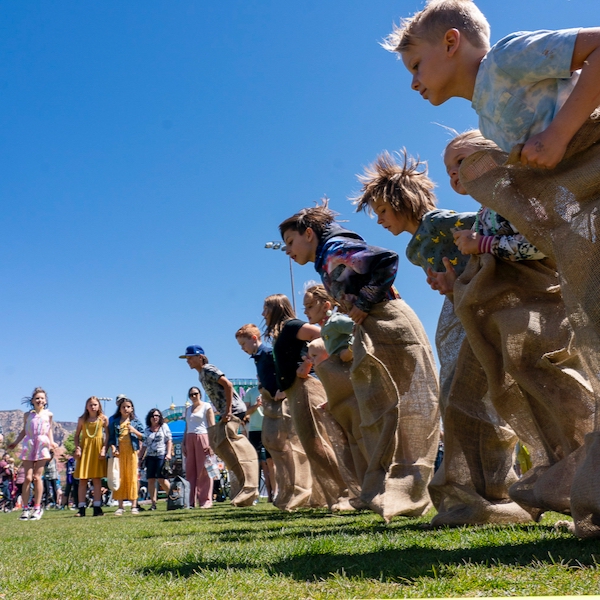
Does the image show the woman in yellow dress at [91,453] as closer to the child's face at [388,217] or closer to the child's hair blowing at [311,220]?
the child's hair blowing at [311,220]

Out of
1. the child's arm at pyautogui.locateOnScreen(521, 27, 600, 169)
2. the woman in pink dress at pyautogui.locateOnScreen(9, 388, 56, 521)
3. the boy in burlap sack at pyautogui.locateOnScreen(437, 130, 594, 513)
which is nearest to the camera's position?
the child's arm at pyautogui.locateOnScreen(521, 27, 600, 169)

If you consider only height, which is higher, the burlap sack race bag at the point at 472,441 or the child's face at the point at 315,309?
the child's face at the point at 315,309

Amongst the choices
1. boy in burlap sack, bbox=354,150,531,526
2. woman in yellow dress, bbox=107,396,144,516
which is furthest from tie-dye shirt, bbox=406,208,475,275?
woman in yellow dress, bbox=107,396,144,516

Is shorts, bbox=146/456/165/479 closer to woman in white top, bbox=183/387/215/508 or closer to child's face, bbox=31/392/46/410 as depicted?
woman in white top, bbox=183/387/215/508

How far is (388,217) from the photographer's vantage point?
196 inches

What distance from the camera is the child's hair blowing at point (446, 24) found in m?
2.76

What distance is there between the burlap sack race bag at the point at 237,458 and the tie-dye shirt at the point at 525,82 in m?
8.84

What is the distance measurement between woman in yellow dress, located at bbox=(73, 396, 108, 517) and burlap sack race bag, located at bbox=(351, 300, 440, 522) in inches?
309

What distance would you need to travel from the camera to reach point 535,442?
324 cm

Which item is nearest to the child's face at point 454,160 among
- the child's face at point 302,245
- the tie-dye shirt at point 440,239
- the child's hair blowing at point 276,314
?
the tie-dye shirt at point 440,239

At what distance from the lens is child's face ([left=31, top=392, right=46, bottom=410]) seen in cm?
1245

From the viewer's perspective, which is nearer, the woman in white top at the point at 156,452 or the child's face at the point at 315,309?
the child's face at the point at 315,309

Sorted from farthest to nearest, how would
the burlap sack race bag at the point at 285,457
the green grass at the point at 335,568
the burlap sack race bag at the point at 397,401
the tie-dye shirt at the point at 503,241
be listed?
1. the burlap sack race bag at the point at 285,457
2. the burlap sack race bag at the point at 397,401
3. the tie-dye shirt at the point at 503,241
4. the green grass at the point at 335,568

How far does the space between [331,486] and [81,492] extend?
244 inches
